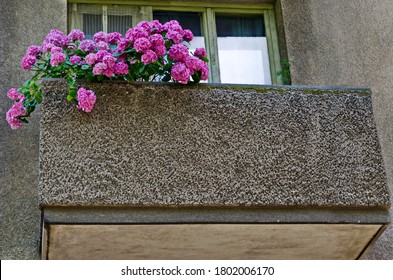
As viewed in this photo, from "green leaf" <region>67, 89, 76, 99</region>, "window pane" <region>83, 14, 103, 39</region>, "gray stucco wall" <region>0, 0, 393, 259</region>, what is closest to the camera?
"green leaf" <region>67, 89, 76, 99</region>

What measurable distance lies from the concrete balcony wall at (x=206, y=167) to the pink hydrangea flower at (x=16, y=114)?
1.16 feet

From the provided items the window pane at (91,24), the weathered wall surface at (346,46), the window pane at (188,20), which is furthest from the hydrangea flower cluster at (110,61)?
the weathered wall surface at (346,46)

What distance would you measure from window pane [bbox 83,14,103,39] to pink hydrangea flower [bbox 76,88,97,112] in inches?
69.7

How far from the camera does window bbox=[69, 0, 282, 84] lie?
6.72 meters

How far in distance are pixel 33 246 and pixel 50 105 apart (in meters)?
1.14

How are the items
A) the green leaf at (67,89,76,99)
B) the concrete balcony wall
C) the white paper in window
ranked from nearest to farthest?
the concrete balcony wall → the green leaf at (67,89,76,99) → the white paper in window

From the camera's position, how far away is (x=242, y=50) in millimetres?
6871

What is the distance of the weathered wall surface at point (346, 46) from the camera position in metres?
6.54

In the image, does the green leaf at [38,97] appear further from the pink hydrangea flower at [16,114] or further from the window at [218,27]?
the window at [218,27]

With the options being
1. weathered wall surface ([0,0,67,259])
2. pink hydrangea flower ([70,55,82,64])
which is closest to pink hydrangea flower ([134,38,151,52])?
pink hydrangea flower ([70,55,82,64])

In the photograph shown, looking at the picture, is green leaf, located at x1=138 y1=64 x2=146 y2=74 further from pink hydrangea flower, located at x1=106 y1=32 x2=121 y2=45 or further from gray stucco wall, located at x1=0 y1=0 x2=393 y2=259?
gray stucco wall, located at x1=0 y1=0 x2=393 y2=259

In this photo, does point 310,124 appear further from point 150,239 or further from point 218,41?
point 218,41

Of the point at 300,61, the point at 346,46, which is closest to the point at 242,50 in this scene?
the point at 300,61

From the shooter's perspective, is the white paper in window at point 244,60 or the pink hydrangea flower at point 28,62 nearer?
the pink hydrangea flower at point 28,62
